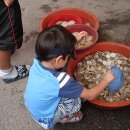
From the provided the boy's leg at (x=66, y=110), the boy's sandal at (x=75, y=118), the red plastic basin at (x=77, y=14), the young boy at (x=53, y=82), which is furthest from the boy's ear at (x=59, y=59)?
the red plastic basin at (x=77, y=14)

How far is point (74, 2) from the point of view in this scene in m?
2.72

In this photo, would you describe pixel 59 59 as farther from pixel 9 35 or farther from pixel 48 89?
pixel 9 35

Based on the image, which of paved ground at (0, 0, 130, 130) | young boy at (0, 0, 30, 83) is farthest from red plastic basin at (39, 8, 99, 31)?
young boy at (0, 0, 30, 83)

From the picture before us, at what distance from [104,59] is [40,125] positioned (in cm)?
→ 66

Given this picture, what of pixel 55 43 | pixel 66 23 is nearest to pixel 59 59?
pixel 55 43

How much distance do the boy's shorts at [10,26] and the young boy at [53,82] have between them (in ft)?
1.35

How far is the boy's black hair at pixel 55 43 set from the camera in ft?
4.44

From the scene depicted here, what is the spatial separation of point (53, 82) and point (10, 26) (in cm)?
57

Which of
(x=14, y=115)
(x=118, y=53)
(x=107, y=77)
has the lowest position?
(x=14, y=115)

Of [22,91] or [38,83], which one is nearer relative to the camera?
[38,83]

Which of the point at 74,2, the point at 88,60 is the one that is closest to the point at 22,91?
the point at 88,60

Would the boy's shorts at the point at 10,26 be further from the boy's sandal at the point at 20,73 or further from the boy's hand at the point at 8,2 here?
the boy's sandal at the point at 20,73

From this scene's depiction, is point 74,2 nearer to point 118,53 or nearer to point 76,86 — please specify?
point 118,53

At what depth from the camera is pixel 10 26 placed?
179 cm
